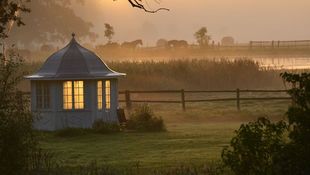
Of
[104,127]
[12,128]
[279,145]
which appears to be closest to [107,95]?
[104,127]

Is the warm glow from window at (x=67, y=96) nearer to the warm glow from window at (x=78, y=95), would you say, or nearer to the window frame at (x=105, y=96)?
the warm glow from window at (x=78, y=95)

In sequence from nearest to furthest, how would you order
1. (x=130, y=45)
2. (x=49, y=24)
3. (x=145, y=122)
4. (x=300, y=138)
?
(x=300, y=138) < (x=145, y=122) < (x=130, y=45) < (x=49, y=24)

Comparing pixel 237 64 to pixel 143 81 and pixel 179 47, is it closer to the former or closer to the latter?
pixel 143 81

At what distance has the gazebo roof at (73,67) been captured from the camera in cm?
2889

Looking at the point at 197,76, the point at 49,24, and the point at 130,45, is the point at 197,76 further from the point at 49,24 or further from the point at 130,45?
the point at 49,24

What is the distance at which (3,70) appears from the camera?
17.2 meters

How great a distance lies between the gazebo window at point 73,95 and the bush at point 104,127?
115 cm

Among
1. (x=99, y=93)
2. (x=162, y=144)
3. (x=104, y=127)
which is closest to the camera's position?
(x=162, y=144)

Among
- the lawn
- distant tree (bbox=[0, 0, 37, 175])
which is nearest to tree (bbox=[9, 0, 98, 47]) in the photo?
the lawn

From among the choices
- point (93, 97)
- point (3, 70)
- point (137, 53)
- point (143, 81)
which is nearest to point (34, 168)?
point (3, 70)

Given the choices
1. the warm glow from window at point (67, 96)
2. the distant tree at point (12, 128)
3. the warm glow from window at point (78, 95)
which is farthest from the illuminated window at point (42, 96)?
the distant tree at point (12, 128)

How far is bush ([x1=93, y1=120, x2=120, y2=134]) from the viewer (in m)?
27.8

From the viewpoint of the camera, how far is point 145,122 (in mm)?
28766

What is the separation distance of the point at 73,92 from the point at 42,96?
1197 millimetres
